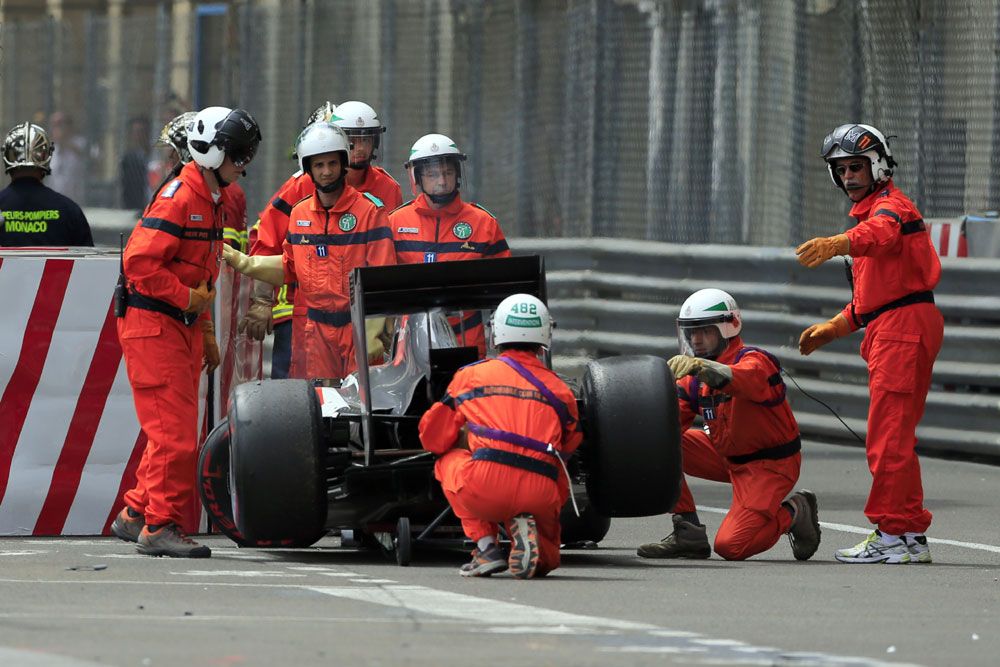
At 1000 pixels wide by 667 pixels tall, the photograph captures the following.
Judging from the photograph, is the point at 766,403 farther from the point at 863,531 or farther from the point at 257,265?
the point at 257,265

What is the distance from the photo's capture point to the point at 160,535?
1022cm

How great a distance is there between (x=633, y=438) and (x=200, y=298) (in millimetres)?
1913

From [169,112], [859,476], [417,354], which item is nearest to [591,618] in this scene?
[417,354]

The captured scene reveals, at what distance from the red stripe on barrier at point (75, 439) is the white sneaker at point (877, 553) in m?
3.31

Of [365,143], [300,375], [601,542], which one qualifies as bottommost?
[601,542]

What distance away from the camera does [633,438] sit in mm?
9758

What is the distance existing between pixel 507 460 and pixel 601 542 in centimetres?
188

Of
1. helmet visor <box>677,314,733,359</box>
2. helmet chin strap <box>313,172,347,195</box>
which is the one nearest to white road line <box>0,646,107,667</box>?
helmet visor <box>677,314,733,359</box>

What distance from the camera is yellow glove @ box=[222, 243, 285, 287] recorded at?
1112cm

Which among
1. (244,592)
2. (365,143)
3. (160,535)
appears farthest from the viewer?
(365,143)

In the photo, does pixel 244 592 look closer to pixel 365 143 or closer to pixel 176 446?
pixel 176 446

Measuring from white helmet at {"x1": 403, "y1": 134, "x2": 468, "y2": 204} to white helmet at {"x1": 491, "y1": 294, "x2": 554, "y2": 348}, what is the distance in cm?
208

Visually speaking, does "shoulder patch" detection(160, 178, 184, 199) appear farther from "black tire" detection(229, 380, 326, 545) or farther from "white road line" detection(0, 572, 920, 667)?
"white road line" detection(0, 572, 920, 667)

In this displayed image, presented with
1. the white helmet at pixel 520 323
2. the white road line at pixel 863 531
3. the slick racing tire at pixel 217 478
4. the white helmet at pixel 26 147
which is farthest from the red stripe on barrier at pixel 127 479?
the white road line at pixel 863 531
